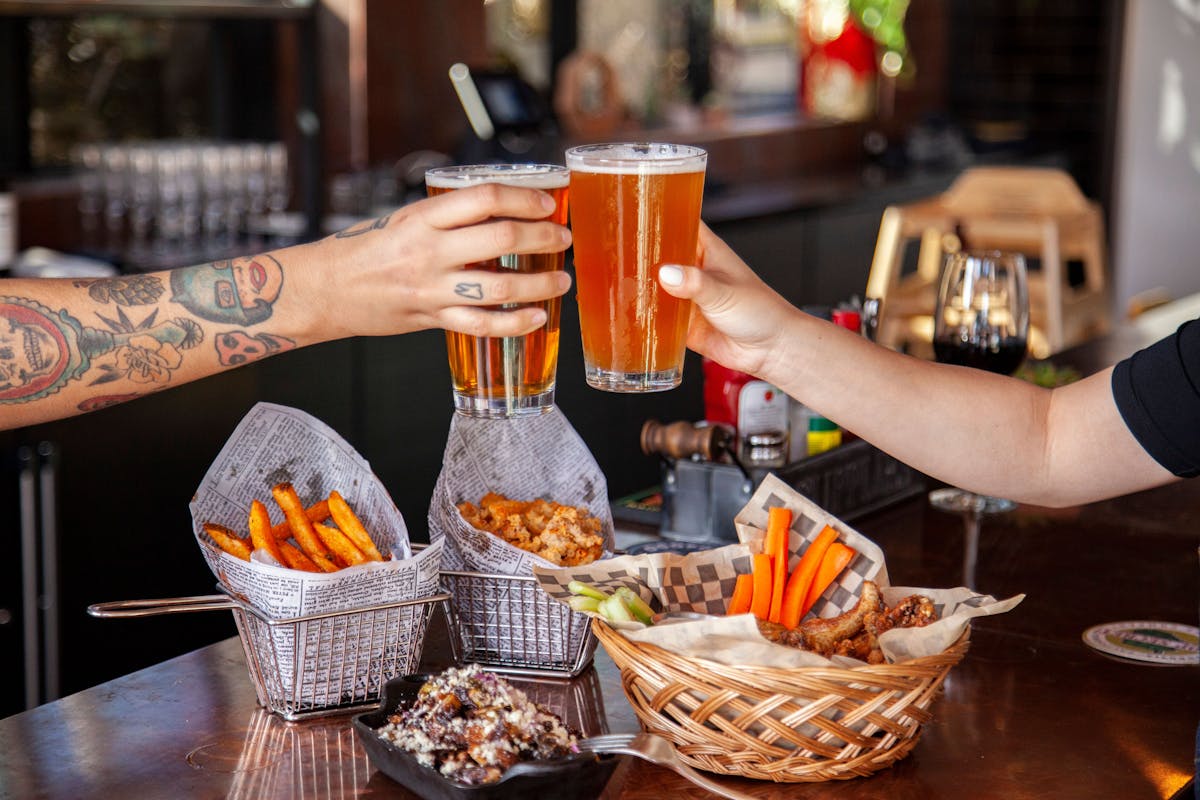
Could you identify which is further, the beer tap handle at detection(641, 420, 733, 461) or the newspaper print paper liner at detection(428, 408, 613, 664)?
the beer tap handle at detection(641, 420, 733, 461)

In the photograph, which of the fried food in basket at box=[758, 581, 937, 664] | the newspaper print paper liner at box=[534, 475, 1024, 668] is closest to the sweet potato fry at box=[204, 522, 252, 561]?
the newspaper print paper liner at box=[534, 475, 1024, 668]

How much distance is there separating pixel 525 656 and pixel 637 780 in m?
0.24

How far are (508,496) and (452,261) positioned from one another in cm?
42

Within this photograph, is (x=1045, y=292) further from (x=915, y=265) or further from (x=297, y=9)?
(x=297, y=9)

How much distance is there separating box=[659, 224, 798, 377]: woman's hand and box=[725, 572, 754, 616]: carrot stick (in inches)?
8.1

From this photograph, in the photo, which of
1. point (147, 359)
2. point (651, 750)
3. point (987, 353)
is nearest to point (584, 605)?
point (651, 750)

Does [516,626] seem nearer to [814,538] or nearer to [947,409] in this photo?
[814,538]

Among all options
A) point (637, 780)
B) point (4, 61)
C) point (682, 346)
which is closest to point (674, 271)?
point (682, 346)

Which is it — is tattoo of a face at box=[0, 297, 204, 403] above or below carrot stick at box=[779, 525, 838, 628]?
above

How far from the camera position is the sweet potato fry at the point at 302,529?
1296 mm

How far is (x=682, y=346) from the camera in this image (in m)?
1.25

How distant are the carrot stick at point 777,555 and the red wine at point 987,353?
706 mm

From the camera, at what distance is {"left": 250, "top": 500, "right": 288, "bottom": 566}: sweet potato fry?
1.28 m

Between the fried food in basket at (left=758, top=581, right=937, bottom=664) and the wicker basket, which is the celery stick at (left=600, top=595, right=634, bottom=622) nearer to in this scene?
the wicker basket
